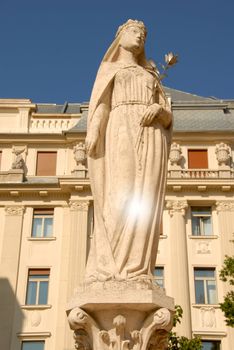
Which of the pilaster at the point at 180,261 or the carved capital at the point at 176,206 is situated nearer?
the pilaster at the point at 180,261

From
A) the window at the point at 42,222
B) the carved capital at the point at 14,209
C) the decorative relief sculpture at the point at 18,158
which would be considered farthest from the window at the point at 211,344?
the decorative relief sculpture at the point at 18,158

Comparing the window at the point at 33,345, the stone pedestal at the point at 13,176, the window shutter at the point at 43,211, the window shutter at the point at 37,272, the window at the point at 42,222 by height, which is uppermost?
the stone pedestal at the point at 13,176

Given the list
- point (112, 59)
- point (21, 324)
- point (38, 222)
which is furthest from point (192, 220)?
point (112, 59)

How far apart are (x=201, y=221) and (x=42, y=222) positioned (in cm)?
876

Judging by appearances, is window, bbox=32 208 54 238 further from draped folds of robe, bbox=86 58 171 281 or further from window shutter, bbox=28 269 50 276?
draped folds of robe, bbox=86 58 171 281

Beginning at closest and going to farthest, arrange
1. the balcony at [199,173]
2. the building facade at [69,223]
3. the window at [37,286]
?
the building facade at [69,223] → the window at [37,286] → the balcony at [199,173]

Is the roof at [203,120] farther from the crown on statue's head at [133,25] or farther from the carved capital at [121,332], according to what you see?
the carved capital at [121,332]

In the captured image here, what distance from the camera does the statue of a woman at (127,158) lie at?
18.3 ft

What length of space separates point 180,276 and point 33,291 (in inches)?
300

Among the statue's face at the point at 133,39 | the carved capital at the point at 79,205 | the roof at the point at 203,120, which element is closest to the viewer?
the statue's face at the point at 133,39

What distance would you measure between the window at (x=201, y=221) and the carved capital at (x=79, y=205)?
5897mm

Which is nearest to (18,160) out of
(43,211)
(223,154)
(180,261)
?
(43,211)

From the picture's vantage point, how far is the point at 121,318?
4.94 meters

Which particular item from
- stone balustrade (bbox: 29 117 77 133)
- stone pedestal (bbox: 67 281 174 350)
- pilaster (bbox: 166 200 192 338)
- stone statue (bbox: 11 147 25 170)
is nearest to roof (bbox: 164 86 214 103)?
stone balustrade (bbox: 29 117 77 133)
